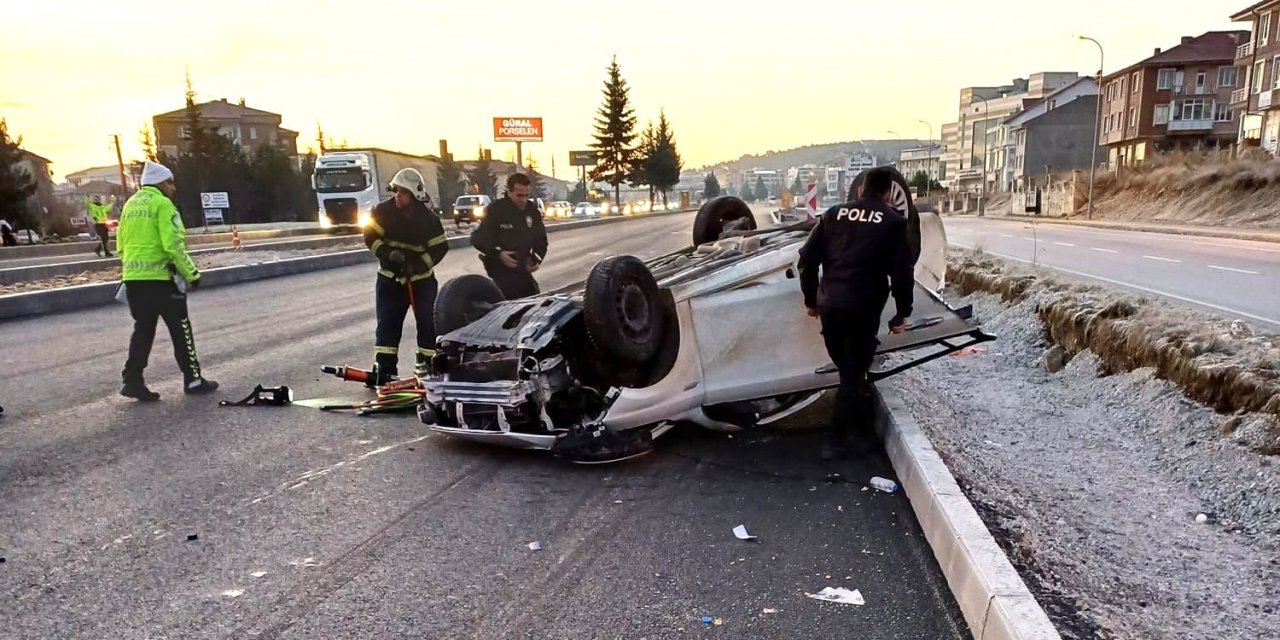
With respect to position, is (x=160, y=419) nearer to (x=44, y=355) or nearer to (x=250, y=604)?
(x=250, y=604)

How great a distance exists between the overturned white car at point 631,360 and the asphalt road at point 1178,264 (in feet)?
18.5

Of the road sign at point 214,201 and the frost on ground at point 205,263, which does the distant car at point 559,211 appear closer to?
the road sign at point 214,201

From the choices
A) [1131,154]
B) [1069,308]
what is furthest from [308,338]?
[1131,154]

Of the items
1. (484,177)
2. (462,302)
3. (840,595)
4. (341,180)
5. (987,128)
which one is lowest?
(840,595)

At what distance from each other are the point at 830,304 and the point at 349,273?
14490 millimetres

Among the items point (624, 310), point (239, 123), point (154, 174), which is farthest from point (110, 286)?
point (239, 123)

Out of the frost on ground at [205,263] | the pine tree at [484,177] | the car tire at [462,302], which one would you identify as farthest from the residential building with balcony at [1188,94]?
the car tire at [462,302]

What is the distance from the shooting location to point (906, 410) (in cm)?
451

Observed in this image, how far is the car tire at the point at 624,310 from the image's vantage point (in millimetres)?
4062

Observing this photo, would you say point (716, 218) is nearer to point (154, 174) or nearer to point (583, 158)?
point (154, 174)

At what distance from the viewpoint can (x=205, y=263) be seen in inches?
675

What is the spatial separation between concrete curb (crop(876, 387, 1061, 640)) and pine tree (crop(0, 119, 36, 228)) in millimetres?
46746

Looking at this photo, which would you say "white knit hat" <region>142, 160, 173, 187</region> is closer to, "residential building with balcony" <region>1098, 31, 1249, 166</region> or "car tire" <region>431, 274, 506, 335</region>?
"car tire" <region>431, 274, 506, 335</region>

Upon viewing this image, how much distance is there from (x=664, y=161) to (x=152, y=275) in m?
85.0
